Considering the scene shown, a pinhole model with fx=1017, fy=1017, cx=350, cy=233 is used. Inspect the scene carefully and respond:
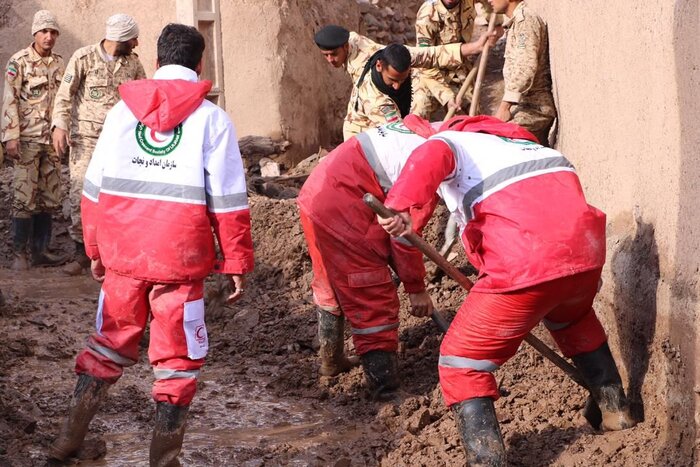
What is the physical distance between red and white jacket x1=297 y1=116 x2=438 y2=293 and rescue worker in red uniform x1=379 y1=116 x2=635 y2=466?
96 cm

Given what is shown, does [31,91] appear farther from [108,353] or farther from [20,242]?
[108,353]

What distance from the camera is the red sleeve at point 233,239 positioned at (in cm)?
425

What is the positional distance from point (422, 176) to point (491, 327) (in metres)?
0.66

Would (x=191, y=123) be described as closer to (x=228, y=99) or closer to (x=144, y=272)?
(x=144, y=272)

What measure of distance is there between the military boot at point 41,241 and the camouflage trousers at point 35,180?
119 mm

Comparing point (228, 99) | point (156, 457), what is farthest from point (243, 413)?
point (228, 99)

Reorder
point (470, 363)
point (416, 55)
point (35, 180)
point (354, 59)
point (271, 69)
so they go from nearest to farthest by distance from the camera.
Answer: point (470, 363), point (354, 59), point (416, 55), point (35, 180), point (271, 69)

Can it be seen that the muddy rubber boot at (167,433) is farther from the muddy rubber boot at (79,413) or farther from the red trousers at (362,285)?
the red trousers at (362,285)

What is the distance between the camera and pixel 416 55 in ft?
24.7

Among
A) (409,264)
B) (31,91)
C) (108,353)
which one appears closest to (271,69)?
(31,91)

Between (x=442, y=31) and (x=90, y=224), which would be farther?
(x=442, y=31)

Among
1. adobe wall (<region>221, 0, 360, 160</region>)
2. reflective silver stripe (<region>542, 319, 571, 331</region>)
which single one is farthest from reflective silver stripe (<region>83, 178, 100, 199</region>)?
adobe wall (<region>221, 0, 360, 160</region>)

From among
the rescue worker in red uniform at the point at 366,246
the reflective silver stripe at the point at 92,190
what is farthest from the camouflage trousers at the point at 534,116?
the reflective silver stripe at the point at 92,190

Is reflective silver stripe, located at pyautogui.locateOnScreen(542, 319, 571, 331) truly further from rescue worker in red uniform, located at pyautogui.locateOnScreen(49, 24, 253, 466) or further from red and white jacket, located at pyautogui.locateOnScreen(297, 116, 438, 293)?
rescue worker in red uniform, located at pyautogui.locateOnScreen(49, 24, 253, 466)
